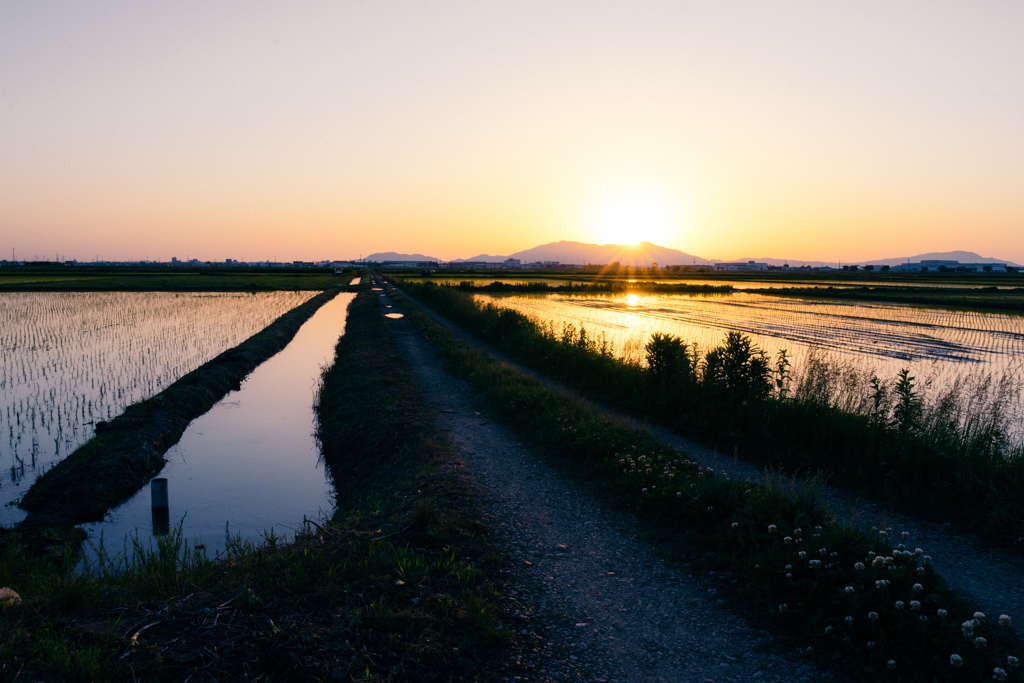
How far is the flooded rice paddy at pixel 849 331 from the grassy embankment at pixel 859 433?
12.2ft

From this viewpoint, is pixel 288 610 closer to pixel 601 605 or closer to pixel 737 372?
pixel 601 605

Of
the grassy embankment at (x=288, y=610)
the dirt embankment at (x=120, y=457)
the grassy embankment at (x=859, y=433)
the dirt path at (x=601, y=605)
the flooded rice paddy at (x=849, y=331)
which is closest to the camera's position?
the grassy embankment at (x=288, y=610)

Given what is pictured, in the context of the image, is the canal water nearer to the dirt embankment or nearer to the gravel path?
the dirt embankment

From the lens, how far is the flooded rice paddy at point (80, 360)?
12211mm

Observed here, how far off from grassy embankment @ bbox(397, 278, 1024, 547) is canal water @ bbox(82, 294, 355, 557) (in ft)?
25.0

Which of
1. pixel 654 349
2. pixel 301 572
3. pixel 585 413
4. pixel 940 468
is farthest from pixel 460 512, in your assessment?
pixel 654 349

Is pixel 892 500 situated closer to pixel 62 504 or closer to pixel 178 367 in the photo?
pixel 62 504

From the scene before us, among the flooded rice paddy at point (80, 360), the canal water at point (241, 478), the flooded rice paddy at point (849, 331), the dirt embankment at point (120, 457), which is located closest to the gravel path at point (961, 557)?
the canal water at point (241, 478)

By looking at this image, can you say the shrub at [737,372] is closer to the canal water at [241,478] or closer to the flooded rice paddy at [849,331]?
the flooded rice paddy at [849,331]

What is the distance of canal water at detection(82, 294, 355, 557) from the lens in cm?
917

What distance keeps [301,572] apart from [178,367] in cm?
1798

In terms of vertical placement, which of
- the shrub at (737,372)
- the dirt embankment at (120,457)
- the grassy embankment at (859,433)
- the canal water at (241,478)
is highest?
the shrub at (737,372)

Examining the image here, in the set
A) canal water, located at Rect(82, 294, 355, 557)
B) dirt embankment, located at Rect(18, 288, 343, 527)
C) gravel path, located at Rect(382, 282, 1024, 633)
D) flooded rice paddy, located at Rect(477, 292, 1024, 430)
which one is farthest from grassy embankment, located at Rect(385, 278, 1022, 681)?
flooded rice paddy, located at Rect(477, 292, 1024, 430)

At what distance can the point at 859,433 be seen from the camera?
9.27 metres
